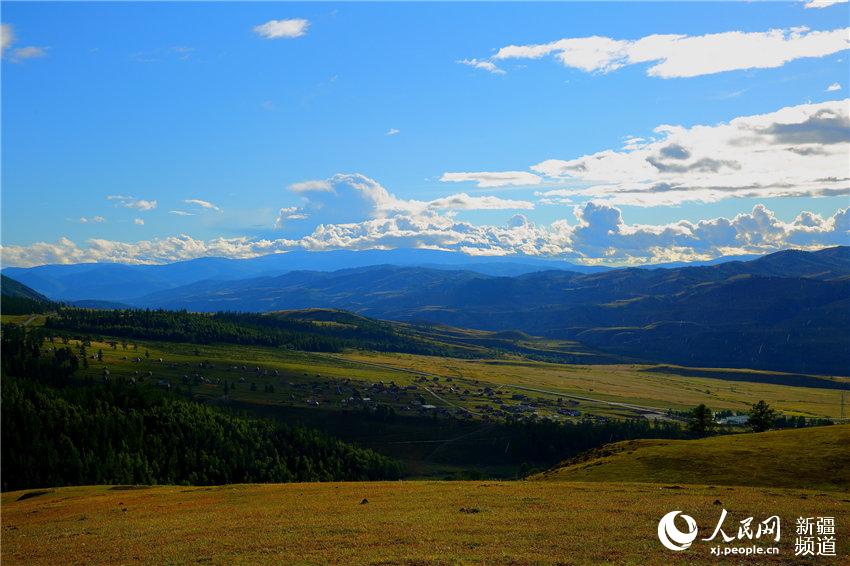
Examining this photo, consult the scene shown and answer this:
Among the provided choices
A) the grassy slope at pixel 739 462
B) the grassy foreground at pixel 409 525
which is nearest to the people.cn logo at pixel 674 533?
the grassy foreground at pixel 409 525

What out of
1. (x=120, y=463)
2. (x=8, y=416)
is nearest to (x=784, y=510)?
(x=120, y=463)

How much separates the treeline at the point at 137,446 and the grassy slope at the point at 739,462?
338ft

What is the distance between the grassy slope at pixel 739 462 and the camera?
7444 cm

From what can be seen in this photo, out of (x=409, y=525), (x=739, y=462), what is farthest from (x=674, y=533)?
(x=739, y=462)

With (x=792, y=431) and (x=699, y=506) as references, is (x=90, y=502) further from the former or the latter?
(x=792, y=431)

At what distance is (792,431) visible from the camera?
101 metres

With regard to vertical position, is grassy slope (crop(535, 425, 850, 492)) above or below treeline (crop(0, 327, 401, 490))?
above

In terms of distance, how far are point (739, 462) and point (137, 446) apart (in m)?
143

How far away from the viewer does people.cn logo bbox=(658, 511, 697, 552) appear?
41.8 meters

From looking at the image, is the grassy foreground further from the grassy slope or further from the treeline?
the treeline

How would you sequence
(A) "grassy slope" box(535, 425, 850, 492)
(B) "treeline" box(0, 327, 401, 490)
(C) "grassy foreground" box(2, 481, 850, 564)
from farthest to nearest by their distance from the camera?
(B) "treeline" box(0, 327, 401, 490)
(A) "grassy slope" box(535, 425, 850, 492)
(C) "grassy foreground" box(2, 481, 850, 564)

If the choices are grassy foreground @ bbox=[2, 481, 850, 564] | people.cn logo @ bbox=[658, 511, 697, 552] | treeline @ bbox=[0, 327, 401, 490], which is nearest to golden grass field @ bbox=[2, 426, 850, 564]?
grassy foreground @ bbox=[2, 481, 850, 564]

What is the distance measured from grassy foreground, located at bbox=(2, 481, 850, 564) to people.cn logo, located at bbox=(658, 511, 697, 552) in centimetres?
76

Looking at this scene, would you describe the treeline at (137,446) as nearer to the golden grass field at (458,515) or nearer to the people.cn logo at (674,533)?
the golden grass field at (458,515)
